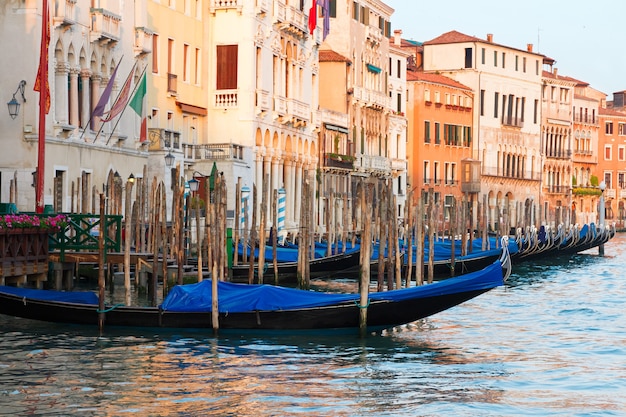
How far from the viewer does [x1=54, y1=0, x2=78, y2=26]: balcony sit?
→ 2153 cm

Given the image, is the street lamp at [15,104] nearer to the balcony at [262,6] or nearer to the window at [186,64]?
the window at [186,64]

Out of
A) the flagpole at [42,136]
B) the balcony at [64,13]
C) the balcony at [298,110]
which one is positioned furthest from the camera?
the balcony at [298,110]

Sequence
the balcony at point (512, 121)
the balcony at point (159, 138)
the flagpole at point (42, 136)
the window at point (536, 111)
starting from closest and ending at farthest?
the flagpole at point (42, 136) < the balcony at point (159, 138) < the balcony at point (512, 121) < the window at point (536, 111)

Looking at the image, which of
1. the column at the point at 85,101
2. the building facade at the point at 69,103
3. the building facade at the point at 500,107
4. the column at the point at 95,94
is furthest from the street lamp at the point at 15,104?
the building facade at the point at 500,107

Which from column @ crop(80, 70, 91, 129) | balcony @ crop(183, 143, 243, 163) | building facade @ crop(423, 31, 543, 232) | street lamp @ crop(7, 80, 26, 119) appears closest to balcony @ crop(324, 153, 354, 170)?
balcony @ crop(183, 143, 243, 163)

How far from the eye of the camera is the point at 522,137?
59375 millimetres

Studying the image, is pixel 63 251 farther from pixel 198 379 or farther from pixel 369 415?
pixel 369 415

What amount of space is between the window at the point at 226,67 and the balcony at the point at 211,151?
189 cm

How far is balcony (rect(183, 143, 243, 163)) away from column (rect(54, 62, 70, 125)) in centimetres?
721

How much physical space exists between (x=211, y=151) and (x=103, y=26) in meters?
6.48

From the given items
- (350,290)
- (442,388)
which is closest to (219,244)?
(442,388)

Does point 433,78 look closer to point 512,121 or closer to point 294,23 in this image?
point 512,121

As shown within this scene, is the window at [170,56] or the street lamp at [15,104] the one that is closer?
the street lamp at [15,104]

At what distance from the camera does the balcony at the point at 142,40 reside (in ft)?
83.7
